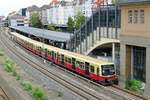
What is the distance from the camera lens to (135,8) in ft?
125

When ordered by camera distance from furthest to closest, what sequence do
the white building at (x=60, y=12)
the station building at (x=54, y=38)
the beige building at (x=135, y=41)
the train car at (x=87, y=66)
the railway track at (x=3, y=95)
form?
the white building at (x=60, y=12)
the station building at (x=54, y=38)
the train car at (x=87, y=66)
the beige building at (x=135, y=41)
the railway track at (x=3, y=95)

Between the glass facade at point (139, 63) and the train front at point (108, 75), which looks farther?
the train front at point (108, 75)

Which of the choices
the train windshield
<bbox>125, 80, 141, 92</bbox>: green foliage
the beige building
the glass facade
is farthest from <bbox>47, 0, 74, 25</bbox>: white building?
<bbox>125, 80, 141, 92</bbox>: green foliage

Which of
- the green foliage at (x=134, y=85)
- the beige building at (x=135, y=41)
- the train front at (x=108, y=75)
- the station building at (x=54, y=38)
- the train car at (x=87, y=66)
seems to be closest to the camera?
the green foliage at (x=134, y=85)

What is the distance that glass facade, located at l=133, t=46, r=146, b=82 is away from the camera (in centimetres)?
3803

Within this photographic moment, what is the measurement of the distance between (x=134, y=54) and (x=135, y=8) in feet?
15.4

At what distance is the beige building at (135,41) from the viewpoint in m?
36.1

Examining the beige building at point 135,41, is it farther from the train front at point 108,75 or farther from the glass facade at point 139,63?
the train front at point 108,75

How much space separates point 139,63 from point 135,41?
→ 233 centimetres

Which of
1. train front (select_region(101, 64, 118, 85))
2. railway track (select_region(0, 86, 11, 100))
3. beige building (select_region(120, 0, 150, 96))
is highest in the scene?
beige building (select_region(120, 0, 150, 96))

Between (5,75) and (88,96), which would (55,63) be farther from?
(88,96)

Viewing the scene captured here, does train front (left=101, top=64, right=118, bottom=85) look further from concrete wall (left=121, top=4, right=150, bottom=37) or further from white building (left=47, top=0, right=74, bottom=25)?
white building (left=47, top=0, right=74, bottom=25)

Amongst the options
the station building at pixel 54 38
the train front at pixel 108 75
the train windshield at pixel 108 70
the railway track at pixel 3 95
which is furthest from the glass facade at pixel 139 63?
the station building at pixel 54 38

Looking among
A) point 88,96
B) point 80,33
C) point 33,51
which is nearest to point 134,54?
point 88,96
